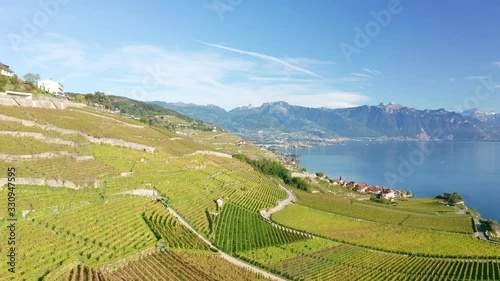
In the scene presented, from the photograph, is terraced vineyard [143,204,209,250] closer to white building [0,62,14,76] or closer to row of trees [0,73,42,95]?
row of trees [0,73,42,95]

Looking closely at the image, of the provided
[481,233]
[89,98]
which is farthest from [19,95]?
[481,233]

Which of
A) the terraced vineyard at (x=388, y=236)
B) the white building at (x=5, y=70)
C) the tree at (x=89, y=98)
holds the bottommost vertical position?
the terraced vineyard at (x=388, y=236)

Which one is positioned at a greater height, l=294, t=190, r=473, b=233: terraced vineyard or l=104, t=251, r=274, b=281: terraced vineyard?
l=104, t=251, r=274, b=281: terraced vineyard

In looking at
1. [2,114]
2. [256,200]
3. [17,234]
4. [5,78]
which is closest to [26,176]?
[17,234]

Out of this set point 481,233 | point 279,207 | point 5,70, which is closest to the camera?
point 279,207

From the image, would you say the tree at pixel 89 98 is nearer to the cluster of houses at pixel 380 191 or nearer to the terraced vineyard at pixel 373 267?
the cluster of houses at pixel 380 191

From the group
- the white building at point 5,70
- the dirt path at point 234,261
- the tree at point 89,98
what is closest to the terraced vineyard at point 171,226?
the dirt path at point 234,261

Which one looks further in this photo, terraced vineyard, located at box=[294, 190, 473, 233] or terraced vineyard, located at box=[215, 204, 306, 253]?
terraced vineyard, located at box=[294, 190, 473, 233]

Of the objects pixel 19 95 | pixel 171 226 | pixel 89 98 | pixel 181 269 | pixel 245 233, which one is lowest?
pixel 245 233

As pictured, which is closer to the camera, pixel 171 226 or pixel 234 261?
pixel 234 261

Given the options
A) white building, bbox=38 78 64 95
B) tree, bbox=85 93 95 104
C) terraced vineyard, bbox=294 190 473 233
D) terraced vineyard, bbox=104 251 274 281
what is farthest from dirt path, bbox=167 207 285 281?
tree, bbox=85 93 95 104

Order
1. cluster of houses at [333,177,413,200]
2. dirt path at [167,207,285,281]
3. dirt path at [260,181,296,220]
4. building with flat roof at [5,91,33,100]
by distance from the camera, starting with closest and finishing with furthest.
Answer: dirt path at [167,207,285,281] < dirt path at [260,181,296,220] < building with flat roof at [5,91,33,100] < cluster of houses at [333,177,413,200]

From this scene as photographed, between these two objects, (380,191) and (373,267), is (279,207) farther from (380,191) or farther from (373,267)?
(380,191)

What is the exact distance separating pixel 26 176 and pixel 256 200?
37.5m
